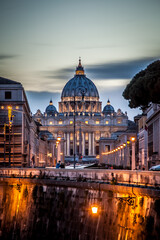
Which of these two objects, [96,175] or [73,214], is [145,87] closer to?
[96,175]

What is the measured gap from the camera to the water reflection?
23.9 m

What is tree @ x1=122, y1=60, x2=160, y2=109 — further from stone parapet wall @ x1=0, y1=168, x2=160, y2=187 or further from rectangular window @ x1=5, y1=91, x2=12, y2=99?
rectangular window @ x1=5, y1=91, x2=12, y2=99

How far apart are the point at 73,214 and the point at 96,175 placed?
2.26m

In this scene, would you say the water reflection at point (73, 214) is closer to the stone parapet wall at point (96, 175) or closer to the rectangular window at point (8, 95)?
the stone parapet wall at point (96, 175)

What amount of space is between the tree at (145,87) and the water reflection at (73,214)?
7.09 m

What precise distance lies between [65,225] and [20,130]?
153ft

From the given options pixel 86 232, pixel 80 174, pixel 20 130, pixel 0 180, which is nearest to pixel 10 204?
pixel 0 180

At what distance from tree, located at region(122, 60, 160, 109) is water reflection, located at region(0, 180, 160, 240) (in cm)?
709

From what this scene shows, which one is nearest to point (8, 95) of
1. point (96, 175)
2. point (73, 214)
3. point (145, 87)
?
point (145, 87)

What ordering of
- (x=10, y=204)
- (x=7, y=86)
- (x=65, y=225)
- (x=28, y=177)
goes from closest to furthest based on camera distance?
1. (x=65, y=225)
2. (x=10, y=204)
3. (x=28, y=177)
4. (x=7, y=86)

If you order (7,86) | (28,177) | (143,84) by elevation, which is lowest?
(28,177)

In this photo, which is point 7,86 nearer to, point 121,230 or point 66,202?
point 66,202

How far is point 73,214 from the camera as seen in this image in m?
32.3

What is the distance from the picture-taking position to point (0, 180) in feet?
131
